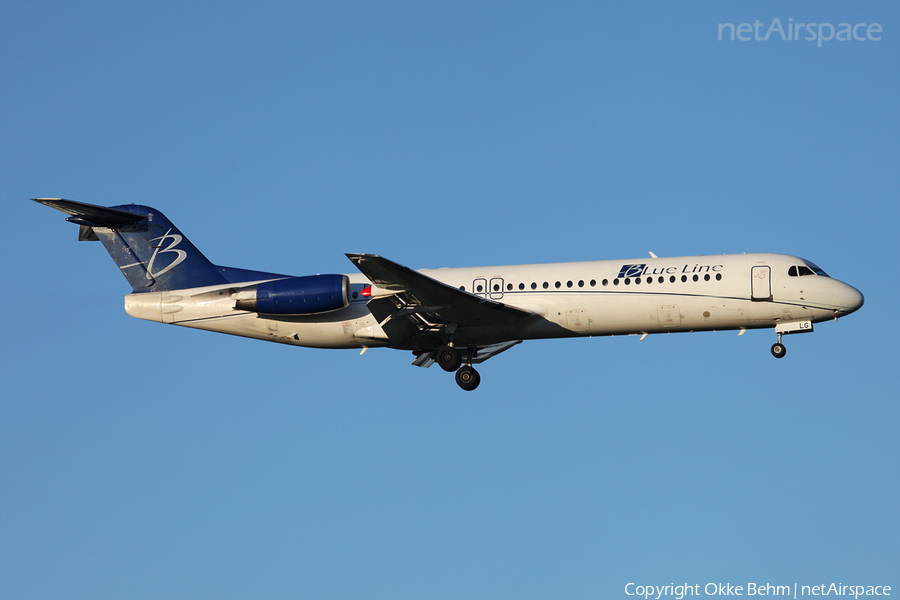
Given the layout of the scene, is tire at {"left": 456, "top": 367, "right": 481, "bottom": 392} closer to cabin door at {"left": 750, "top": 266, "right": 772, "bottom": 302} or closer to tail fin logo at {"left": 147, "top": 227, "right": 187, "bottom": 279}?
cabin door at {"left": 750, "top": 266, "right": 772, "bottom": 302}

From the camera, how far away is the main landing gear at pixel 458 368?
30000 millimetres

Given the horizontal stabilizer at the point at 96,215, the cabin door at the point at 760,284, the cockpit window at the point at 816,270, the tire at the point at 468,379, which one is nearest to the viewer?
the cabin door at the point at 760,284

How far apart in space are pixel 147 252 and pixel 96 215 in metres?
1.98

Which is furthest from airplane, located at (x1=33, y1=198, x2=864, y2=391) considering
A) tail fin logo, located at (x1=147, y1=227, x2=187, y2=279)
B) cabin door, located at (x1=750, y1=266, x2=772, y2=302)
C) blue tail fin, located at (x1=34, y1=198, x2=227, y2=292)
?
tail fin logo, located at (x1=147, y1=227, x2=187, y2=279)

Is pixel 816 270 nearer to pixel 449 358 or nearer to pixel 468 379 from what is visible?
pixel 468 379

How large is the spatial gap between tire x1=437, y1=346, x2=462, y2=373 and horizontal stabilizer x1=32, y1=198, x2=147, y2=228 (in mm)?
11139

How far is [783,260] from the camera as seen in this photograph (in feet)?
93.8

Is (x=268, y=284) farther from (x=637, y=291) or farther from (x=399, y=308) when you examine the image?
(x=637, y=291)

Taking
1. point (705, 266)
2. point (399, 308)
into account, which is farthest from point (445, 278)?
point (705, 266)

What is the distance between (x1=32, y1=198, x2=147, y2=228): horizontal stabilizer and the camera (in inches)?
1168

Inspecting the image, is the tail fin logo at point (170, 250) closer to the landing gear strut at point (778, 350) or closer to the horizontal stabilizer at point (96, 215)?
the horizontal stabilizer at point (96, 215)

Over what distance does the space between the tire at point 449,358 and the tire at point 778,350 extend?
31.4 ft

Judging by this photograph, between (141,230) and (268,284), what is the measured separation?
19.5ft

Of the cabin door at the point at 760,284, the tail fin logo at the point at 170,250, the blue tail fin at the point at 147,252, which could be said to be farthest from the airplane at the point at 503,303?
the tail fin logo at the point at 170,250
